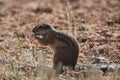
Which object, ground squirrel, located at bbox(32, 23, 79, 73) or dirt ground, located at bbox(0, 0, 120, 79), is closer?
ground squirrel, located at bbox(32, 23, 79, 73)

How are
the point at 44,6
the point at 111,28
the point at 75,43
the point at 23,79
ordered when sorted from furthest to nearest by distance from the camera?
the point at 44,6, the point at 111,28, the point at 75,43, the point at 23,79

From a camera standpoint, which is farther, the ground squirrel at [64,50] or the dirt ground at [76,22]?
the dirt ground at [76,22]

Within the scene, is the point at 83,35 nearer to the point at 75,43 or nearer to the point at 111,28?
the point at 111,28

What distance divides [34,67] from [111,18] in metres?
3.98

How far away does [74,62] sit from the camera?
907 centimetres

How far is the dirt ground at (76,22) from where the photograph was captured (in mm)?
10234

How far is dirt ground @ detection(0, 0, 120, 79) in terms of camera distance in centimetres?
1023

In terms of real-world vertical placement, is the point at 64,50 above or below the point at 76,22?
below

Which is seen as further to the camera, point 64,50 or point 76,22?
point 76,22

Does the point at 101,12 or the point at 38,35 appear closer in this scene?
the point at 38,35

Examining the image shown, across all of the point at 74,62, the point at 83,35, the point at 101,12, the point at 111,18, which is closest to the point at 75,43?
the point at 74,62

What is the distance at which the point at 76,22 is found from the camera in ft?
40.2

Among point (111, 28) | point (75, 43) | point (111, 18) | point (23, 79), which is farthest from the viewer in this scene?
point (111, 18)

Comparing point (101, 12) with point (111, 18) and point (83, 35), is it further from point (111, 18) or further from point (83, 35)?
point (83, 35)
